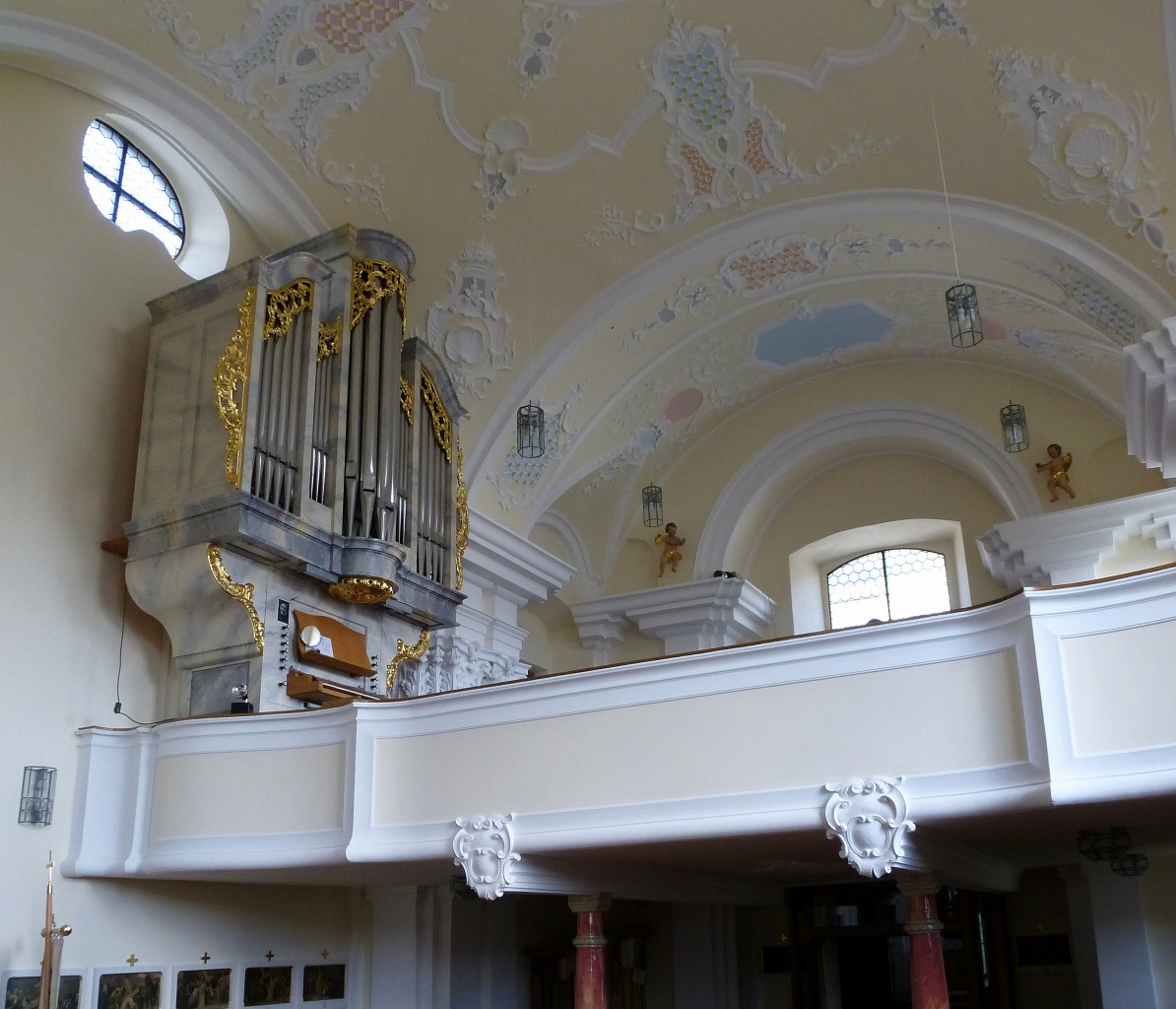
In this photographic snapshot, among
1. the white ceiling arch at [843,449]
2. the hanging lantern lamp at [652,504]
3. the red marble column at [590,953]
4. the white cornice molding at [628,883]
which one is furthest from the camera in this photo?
the white ceiling arch at [843,449]

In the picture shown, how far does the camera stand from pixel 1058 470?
12938 mm

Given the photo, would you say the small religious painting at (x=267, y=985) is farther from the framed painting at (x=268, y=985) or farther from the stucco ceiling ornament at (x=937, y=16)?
the stucco ceiling ornament at (x=937, y=16)

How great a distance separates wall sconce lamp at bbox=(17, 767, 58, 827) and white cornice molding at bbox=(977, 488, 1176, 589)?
7.64 metres

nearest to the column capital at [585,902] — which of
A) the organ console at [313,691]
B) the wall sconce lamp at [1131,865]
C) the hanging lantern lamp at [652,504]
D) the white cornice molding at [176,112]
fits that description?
the organ console at [313,691]

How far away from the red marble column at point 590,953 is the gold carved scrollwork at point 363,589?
2.55m

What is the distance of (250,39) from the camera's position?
31.9ft

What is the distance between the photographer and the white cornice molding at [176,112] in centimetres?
914

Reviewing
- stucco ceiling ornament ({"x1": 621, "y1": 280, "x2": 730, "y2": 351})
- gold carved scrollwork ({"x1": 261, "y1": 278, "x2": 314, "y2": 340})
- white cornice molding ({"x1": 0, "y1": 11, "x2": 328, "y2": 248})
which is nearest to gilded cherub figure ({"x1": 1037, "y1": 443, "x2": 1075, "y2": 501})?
stucco ceiling ornament ({"x1": 621, "y1": 280, "x2": 730, "y2": 351})

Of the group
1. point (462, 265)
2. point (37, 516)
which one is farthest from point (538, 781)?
point (462, 265)

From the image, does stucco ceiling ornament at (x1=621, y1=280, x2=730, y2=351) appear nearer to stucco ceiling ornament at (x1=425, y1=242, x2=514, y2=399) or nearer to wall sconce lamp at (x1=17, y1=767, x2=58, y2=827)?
stucco ceiling ornament at (x1=425, y1=242, x2=514, y2=399)

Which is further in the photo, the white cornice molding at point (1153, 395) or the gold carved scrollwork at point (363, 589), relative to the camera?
the gold carved scrollwork at point (363, 589)

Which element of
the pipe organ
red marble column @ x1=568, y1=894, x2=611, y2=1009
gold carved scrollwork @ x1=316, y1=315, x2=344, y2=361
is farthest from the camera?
gold carved scrollwork @ x1=316, y1=315, x2=344, y2=361

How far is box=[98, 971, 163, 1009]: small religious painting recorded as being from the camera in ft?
27.3

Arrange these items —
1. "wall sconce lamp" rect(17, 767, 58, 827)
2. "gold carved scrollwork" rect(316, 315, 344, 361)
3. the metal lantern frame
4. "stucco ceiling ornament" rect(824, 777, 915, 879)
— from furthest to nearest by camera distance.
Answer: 1. "gold carved scrollwork" rect(316, 315, 344, 361)
2. the metal lantern frame
3. "wall sconce lamp" rect(17, 767, 58, 827)
4. "stucco ceiling ornament" rect(824, 777, 915, 879)
